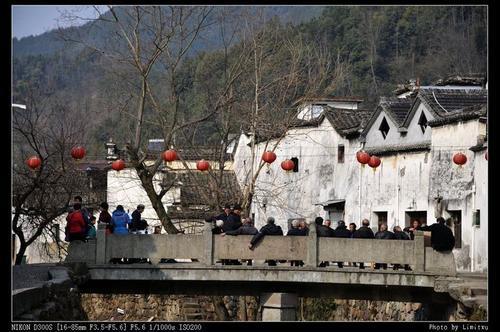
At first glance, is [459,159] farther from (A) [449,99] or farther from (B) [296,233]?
(B) [296,233]

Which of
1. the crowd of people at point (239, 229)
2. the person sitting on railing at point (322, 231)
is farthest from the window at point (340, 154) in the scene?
the person sitting on railing at point (322, 231)

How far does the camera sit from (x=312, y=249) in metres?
28.9

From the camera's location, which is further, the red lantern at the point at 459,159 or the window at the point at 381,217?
the window at the point at 381,217

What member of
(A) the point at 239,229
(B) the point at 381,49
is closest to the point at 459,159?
(A) the point at 239,229

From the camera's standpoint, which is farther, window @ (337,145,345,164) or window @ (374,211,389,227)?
window @ (337,145,345,164)

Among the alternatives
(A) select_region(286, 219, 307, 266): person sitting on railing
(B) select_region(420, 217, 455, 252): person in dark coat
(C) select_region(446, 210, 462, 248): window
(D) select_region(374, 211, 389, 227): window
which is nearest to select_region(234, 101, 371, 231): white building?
(D) select_region(374, 211, 389, 227): window

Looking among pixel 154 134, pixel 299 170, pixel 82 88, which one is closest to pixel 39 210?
pixel 299 170

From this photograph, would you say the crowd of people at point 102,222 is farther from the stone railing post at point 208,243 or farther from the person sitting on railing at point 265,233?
the person sitting on railing at point 265,233

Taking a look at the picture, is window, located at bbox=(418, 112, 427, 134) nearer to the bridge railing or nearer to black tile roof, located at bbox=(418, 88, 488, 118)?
black tile roof, located at bbox=(418, 88, 488, 118)

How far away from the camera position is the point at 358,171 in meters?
46.4

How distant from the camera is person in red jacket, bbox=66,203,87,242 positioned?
91.9ft

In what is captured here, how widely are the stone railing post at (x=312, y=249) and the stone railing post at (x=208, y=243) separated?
90.4 inches

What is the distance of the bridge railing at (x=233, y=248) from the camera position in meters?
28.8

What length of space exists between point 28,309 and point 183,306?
994 inches
